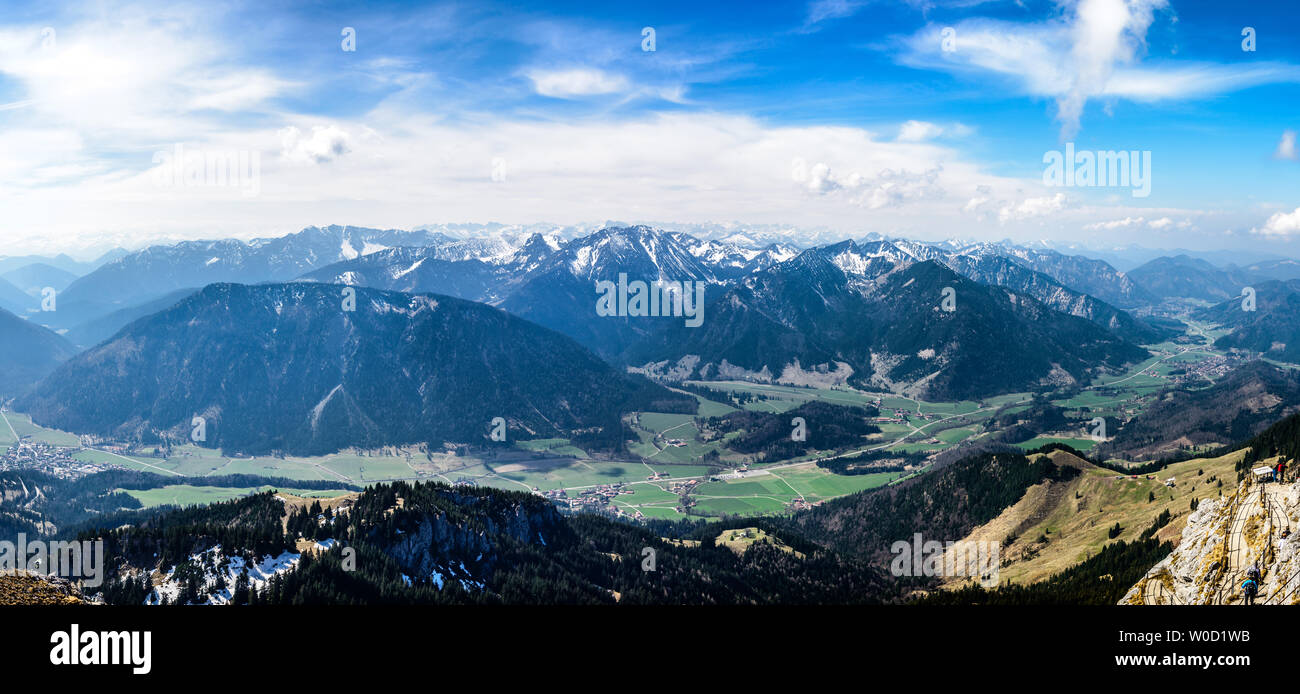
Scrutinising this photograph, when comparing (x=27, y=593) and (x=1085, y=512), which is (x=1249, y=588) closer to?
(x=1085, y=512)

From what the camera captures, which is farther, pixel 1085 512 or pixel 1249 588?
pixel 1085 512

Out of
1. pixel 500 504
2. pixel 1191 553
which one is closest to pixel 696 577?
pixel 500 504

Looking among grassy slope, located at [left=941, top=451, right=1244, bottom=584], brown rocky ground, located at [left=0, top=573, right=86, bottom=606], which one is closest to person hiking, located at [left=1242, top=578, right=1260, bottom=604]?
grassy slope, located at [left=941, top=451, right=1244, bottom=584]

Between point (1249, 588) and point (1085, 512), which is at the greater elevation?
point (1249, 588)

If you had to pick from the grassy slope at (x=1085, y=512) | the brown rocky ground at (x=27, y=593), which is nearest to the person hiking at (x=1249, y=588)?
the grassy slope at (x=1085, y=512)

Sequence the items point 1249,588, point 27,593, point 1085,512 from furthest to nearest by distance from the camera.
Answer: point 1085,512, point 1249,588, point 27,593

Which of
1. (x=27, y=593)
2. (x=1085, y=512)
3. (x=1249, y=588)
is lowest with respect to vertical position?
(x=1085, y=512)

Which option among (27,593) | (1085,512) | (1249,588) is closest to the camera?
(27,593)

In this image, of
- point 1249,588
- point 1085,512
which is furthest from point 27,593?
point 1085,512
